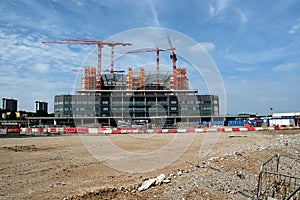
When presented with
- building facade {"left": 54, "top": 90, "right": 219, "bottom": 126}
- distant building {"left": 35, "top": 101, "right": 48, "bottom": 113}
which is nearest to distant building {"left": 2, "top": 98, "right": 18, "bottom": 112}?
distant building {"left": 35, "top": 101, "right": 48, "bottom": 113}

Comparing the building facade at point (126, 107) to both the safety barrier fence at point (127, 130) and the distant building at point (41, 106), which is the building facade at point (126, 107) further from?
the distant building at point (41, 106)

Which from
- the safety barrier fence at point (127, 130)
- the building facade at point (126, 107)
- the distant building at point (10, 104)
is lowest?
the safety barrier fence at point (127, 130)

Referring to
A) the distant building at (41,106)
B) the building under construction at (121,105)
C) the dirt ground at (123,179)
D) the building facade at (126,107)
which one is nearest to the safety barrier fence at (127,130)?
the building under construction at (121,105)

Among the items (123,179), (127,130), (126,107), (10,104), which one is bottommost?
(127,130)

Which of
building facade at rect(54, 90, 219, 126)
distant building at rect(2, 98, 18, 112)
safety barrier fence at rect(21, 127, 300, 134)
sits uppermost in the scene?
distant building at rect(2, 98, 18, 112)

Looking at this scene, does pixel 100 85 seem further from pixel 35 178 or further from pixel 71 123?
pixel 35 178

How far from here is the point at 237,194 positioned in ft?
25.9

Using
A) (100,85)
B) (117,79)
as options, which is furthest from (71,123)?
(117,79)

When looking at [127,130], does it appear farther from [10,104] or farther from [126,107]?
[10,104]

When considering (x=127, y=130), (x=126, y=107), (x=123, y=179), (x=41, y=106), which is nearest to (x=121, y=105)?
(x=126, y=107)

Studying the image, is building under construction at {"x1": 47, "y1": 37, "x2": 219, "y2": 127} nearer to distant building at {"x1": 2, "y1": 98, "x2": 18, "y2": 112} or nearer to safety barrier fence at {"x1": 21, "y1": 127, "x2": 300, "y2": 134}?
safety barrier fence at {"x1": 21, "y1": 127, "x2": 300, "y2": 134}

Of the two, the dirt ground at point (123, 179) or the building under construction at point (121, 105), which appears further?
the building under construction at point (121, 105)

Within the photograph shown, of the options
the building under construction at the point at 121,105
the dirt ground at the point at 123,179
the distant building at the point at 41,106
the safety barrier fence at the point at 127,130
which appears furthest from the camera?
the distant building at the point at 41,106

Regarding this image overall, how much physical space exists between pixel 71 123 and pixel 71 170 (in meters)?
93.2
